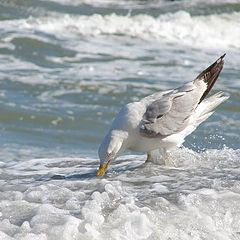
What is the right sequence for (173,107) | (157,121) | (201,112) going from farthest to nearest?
(201,112) → (173,107) → (157,121)

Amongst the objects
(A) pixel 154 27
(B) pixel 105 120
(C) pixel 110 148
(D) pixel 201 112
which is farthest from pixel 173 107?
(A) pixel 154 27

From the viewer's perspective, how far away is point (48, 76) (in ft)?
43.5

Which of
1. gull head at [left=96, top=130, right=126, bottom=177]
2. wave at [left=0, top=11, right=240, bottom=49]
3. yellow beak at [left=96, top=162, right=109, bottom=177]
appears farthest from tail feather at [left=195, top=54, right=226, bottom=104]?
wave at [left=0, top=11, right=240, bottom=49]

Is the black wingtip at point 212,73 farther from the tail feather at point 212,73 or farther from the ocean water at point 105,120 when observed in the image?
the ocean water at point 105,120

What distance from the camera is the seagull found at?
5816 millimetres

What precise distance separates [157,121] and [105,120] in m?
4.69

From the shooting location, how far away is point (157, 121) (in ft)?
19.5

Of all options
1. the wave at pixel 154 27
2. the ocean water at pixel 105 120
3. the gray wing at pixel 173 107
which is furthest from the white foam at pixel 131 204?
the wave at pixel 154 27

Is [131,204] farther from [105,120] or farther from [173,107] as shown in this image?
[105,120]

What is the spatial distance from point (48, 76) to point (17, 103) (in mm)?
1907

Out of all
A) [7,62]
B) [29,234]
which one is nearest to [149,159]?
[29,234]

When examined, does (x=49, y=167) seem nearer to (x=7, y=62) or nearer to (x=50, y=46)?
(x=7, y=62)

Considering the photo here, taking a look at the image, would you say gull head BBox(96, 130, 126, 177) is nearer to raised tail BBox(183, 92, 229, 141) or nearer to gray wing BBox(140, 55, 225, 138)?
gray wing BBox(140, 55, 225, 138)

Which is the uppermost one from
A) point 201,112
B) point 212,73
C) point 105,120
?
point 212,73
